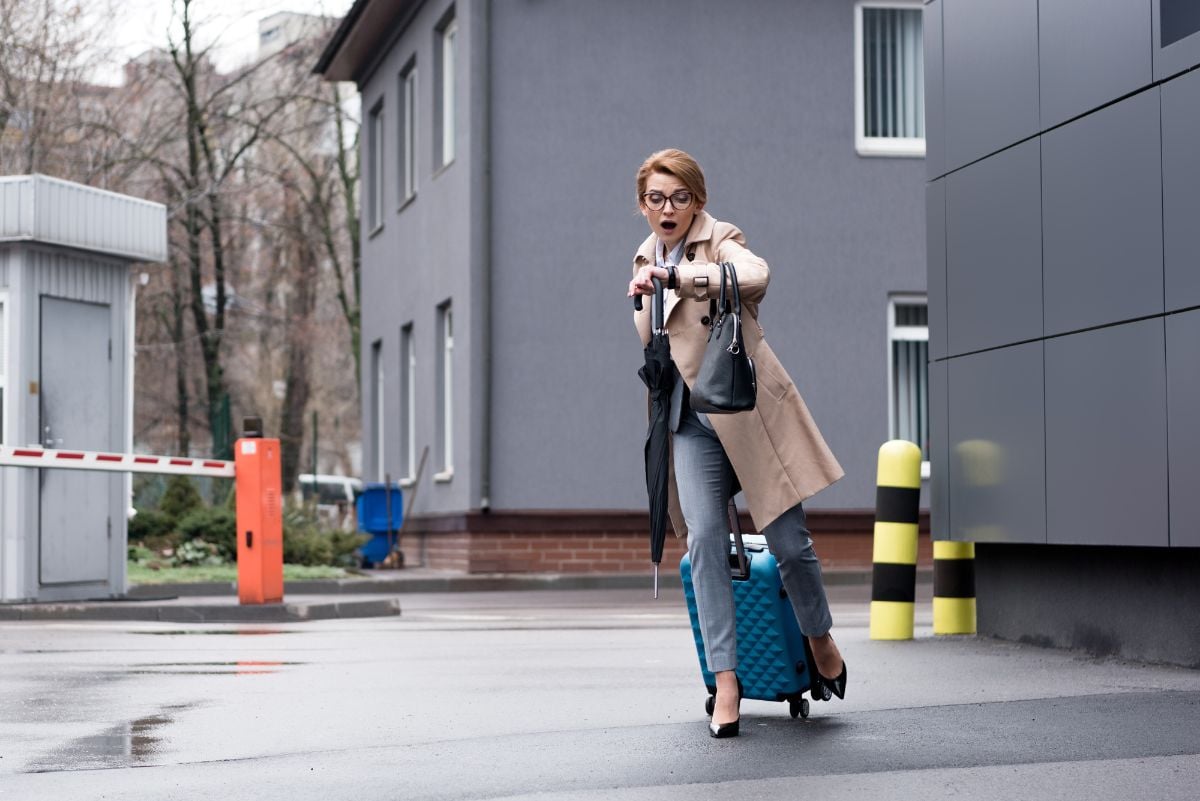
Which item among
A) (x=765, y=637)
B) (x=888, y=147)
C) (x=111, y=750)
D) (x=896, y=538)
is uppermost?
A: (x=888, y=147)

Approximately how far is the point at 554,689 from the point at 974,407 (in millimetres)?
2860

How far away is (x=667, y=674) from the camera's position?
8750mm

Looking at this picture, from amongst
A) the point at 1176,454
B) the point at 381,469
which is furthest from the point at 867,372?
the point at 1176,454

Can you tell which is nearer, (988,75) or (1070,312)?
(1070,312)

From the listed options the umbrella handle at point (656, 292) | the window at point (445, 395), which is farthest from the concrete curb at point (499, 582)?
the umbrella handle at point (656, 292)

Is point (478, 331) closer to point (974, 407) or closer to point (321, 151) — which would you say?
point (974, 407)

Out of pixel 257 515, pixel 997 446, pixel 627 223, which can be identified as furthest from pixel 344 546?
pixel 997 446

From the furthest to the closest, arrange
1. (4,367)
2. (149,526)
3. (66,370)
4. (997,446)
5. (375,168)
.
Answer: (375,168) → (149,526) → (66,370) → (4,367) → (997,446)

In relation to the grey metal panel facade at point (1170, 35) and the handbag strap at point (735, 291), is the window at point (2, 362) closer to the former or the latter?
the grey metal panel facade at point (1170, 35)

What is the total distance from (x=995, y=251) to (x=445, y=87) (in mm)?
15442

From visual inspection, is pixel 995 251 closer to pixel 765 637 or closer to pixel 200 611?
pixel 765 637

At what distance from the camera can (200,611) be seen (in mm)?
14219

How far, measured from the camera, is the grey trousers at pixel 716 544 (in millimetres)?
6184

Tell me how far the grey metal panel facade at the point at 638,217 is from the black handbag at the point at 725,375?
617 inches
